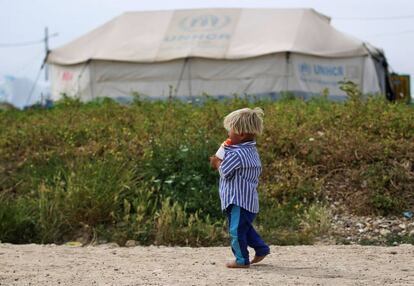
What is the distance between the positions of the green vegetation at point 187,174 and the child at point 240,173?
192cm

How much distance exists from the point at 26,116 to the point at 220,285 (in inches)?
344

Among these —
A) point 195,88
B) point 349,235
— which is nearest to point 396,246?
point 349,235

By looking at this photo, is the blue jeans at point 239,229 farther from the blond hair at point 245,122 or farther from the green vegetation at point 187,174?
the green vegetation at point 187,174

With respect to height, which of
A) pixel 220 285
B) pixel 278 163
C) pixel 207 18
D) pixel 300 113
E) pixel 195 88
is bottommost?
pixel 220 285

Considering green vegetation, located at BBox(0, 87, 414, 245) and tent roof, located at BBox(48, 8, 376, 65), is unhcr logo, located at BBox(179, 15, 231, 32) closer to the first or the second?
tent roof, located at BBox(48, 8, 376, 65)

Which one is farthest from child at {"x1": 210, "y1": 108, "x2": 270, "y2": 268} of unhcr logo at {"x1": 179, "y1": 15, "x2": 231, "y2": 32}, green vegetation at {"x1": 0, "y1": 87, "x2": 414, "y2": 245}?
unhcr logo at {"x1": 179, "y1": 15, "x2": 231, "y2": 32}

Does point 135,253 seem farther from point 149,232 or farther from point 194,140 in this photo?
A: point 194,140

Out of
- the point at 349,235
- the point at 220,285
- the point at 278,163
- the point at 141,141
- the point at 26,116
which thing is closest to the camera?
the point at 220,285

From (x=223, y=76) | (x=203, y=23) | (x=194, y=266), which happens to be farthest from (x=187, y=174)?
(x=203, y=23)

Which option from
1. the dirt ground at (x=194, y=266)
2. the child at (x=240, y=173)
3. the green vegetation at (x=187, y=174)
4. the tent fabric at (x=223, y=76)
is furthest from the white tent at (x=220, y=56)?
the child at (x=240, y=173)

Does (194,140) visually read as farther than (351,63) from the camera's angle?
No

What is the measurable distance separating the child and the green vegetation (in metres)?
1.92

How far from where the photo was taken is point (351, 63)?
19109mm

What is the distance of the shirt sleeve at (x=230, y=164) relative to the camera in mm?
6047
